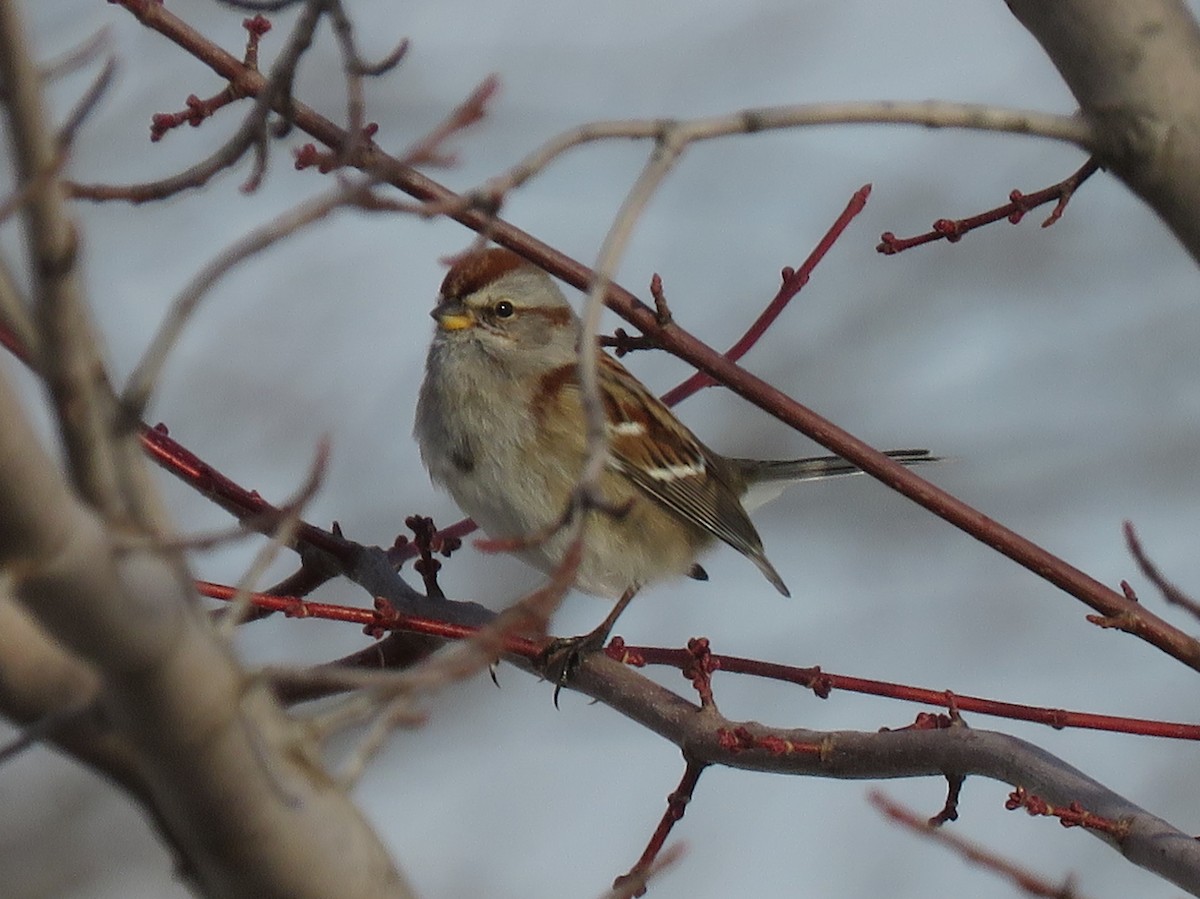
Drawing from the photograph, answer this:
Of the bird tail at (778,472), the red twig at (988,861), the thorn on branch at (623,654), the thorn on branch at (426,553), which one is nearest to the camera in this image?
the red twig at (988,861)

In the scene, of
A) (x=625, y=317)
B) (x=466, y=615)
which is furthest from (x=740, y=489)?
(x=625, y=317)

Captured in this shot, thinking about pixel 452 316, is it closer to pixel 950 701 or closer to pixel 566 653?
pixel 566 653

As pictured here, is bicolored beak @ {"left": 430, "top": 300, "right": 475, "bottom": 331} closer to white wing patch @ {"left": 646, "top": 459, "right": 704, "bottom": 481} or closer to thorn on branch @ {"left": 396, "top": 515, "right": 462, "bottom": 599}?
white wing patch @ {"left": 646, "top": 459, "right": 704, "bottom": 481}

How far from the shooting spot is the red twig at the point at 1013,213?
2.71m

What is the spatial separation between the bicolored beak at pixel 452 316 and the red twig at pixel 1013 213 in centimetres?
211

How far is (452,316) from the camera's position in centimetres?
522

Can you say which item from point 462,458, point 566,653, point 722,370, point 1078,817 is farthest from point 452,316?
point 1078,817

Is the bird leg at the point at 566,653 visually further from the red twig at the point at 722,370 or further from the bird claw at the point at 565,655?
the red twig at the point at 722,370

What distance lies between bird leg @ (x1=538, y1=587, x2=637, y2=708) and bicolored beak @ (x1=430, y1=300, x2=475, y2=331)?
3.81 ft

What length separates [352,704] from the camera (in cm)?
171

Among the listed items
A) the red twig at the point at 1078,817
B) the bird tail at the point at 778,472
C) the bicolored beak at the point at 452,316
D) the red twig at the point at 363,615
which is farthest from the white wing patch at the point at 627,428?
the red twig at the point at 1078,817

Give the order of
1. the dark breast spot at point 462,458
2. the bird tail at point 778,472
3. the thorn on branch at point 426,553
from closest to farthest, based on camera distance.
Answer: the thorn on branch at point 426,553 → the dark breast spot at point 462,458 → the bird tail at point 778,472

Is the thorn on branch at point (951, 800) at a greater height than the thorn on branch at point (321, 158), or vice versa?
the thorn on branch at point (321, 158)

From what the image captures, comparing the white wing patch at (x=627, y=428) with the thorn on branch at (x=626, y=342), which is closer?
the thorn on branch at (x=626, y=342)
